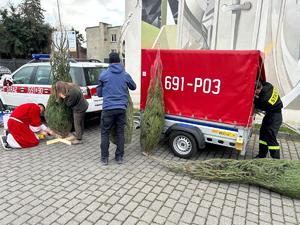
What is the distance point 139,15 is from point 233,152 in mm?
6639

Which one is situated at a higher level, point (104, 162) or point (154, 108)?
point (154, 108)

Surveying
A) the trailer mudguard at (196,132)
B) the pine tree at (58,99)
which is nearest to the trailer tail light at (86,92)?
the pine tree at (58,99)

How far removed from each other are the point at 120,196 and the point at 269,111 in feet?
9.92

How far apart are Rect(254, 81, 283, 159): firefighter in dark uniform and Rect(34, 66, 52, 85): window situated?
200 inches

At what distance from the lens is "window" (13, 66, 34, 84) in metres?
6.80

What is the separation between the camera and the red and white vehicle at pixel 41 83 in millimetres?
6066

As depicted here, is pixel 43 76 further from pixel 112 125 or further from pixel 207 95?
pixel 207 95

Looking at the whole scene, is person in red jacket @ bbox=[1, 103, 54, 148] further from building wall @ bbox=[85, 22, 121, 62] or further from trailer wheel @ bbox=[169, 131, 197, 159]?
building wall @ bbox=[85, 22, 121, 62]

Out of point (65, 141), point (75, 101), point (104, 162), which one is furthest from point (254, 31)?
point (65, 141)

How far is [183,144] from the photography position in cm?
484

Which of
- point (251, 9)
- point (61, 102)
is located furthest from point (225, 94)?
point (251, 9)

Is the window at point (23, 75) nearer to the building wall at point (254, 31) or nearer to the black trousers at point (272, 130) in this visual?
the building wall at point (254, 31)

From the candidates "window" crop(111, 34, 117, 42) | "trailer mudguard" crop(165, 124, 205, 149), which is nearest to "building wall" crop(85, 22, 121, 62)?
"window" crop(111, 34, 117, 42)

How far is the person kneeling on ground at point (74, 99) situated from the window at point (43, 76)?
4.73ft
